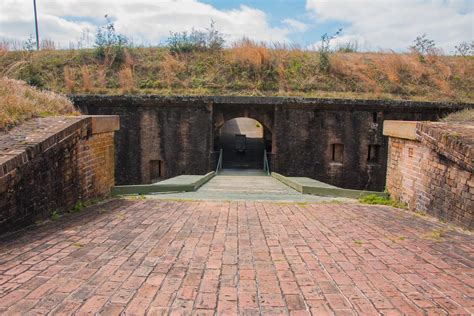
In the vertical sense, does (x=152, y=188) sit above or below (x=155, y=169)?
above

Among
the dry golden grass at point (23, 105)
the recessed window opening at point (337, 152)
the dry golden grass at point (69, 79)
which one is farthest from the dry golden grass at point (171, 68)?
the dry golden grass at point (23, 105)

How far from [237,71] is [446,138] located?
13.4m

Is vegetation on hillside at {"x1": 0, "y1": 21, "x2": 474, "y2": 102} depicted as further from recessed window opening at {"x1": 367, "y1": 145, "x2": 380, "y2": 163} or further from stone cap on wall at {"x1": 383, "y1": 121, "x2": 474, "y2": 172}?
stone cap on wall at {"x1": 383, "y1": 121, "x2": 474, "y2": 172}

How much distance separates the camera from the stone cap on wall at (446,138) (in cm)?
515

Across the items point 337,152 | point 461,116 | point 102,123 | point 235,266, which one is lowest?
point 337,152

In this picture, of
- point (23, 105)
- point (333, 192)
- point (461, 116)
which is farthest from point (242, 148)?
point (23, 105)

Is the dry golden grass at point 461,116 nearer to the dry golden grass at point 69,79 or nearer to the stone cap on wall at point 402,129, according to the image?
the stone cap on wall at point 402,129

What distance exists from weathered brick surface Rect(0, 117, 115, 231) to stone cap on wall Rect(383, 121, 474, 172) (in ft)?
20.0

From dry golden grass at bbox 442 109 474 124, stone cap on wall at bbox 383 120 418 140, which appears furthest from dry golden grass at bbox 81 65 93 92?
dry golden grass at bbox 442 109 474 124

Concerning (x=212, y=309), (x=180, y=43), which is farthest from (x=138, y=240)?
(x=180, y=43)

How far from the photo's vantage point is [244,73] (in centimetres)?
1773

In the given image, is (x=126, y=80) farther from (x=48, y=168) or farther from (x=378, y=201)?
(x=378, y=201)

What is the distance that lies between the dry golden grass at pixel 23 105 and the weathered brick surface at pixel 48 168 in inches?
10.1

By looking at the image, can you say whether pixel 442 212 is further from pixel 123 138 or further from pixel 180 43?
pixel 180 43
